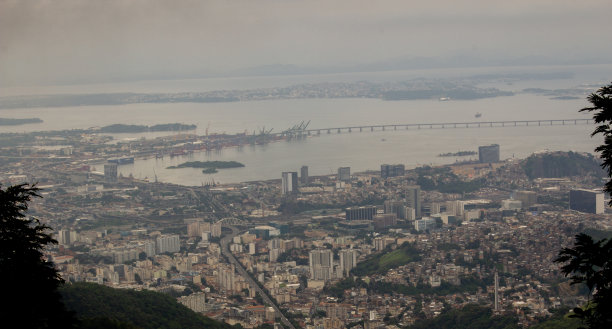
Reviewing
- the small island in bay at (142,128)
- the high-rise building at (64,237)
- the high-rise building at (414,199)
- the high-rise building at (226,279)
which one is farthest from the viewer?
the small island in bay at (142,128)

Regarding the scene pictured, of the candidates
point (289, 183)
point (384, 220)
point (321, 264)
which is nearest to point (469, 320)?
point (321, 264)

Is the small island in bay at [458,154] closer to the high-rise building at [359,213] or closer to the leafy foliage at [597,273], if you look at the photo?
the high-rise building at [359,213]

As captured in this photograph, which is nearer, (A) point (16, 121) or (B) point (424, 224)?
(B) point (424, 224)

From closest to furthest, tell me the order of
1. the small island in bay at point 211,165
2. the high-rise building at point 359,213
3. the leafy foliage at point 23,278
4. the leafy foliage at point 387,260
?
the leafy foliage at point 23,278
the leafy foliage at point 387,260
the high-rise building at point 359,213
the small island in bay at point 211,165

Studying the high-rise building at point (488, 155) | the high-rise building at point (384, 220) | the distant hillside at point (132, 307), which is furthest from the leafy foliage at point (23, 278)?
the high-rise building at point (488, 155)

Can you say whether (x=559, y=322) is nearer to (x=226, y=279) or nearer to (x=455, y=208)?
(x=226, y=279)

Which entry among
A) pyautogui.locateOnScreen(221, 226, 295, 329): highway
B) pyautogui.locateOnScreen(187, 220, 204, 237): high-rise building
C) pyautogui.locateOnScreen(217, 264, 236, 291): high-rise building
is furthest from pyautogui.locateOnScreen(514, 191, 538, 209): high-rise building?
pyautogui.locateOnScreen(217, 264, 236, 291): high-rise building

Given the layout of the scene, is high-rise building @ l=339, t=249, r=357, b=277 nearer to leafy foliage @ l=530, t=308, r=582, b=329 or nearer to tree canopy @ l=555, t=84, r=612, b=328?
leafy foliage @ l=530, t=308, r=582, b=329

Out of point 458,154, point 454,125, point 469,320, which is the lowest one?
point 469,320
